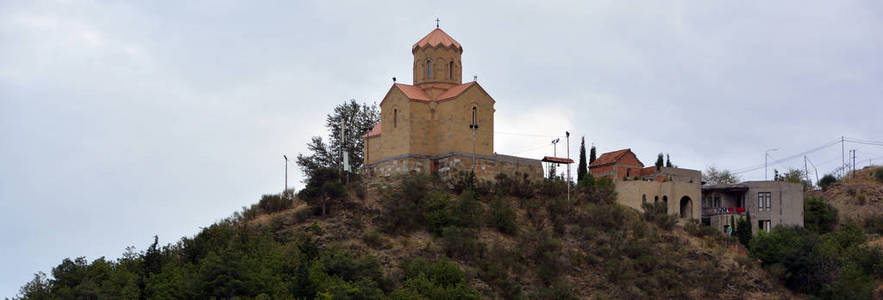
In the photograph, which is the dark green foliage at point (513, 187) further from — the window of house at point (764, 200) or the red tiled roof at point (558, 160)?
the window of house at point (764, 200)

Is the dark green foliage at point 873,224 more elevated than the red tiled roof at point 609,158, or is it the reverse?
the red tiled roof at point 609,158

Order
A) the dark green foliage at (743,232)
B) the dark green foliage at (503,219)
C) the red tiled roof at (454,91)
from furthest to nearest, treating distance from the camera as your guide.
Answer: the dark green foliage at (743,232) < the red tiled roof at (454,91) < the dark green foliage at (503,219)

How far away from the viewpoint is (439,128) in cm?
4978

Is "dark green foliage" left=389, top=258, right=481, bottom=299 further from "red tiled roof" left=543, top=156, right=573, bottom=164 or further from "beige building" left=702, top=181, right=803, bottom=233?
"beige building" left=702, top=181, right=803, bottom=233

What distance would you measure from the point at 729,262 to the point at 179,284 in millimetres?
26532

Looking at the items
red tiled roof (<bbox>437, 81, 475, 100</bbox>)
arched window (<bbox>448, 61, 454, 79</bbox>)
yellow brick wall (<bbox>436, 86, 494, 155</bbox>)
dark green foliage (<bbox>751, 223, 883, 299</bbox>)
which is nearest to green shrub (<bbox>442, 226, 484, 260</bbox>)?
yellow brick wall (<bbox>436, 86, 494, 155</bbox>)

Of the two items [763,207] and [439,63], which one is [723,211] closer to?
[763,207]

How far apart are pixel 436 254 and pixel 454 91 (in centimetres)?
1129

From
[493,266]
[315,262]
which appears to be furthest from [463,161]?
[315,262]

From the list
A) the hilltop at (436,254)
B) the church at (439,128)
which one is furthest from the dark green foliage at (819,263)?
the church at (439,128)

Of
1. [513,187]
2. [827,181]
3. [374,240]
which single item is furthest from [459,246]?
[827,181]

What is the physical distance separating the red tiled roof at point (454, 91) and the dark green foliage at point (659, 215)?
11614 millimetres

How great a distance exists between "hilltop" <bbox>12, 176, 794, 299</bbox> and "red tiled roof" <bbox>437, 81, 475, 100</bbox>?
484cm

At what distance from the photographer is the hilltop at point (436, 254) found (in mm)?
37562
